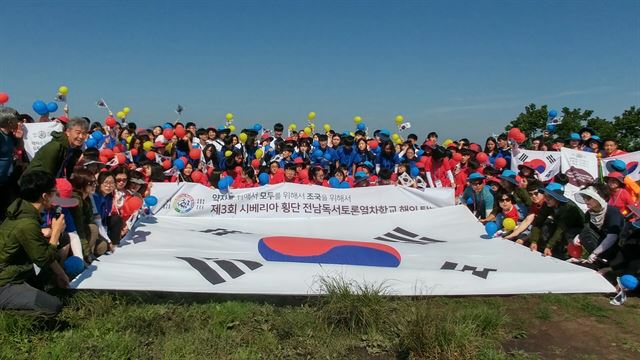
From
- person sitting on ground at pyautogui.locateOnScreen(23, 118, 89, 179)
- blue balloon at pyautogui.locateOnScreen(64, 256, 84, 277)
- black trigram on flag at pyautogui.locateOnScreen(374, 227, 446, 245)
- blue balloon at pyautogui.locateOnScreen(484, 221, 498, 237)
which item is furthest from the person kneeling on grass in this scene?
blue balloon at pyautogui.locateOnScreen(484, 221, 498, 237)

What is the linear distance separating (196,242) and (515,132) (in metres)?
7.73

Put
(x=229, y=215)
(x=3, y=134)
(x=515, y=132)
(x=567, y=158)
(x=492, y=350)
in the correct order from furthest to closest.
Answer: (x=515, y=132) → (x=567, y=158) → (x=229, y=215) → (x=3, y=134) → (x=492, y=350)

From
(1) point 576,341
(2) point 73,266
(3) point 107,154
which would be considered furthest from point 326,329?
(3) point 107,154

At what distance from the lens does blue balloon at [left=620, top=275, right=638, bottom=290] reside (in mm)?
4984

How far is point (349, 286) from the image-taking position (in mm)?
4445

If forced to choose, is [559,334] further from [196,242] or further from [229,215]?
[229,215]

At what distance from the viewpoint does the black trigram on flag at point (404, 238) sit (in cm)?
653

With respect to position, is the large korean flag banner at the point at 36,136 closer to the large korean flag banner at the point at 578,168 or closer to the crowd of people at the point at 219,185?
the crowd of people at the point at 219,185

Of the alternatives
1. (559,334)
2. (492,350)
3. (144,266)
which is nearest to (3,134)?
(144,266)

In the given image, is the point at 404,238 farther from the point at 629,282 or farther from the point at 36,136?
the point at 36,136

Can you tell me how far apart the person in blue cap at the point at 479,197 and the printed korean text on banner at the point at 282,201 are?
0.81 meters

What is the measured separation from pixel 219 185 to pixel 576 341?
5.80 m

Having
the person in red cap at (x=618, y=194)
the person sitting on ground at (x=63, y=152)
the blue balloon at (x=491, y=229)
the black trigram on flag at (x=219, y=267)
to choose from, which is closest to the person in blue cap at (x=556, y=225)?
the blue balloon at (x=491, y=229)

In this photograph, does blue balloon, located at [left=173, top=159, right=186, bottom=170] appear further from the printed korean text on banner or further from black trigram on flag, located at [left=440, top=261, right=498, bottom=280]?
black trigram on flag, located at [left=440, top=261, right=498, bottom=280]
